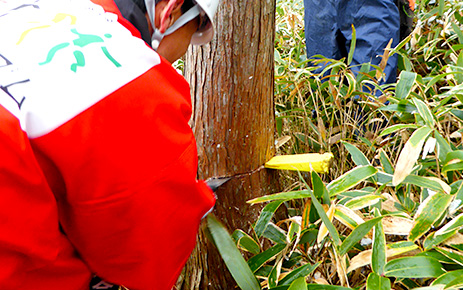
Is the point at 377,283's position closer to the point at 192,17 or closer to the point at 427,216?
the point at 427,216

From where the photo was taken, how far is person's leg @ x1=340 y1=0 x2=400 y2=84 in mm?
1852

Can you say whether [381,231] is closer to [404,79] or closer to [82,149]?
[82,149]

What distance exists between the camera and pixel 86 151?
0.54 meters

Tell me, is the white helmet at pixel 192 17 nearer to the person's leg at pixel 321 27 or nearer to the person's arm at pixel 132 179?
the person's arm at pixel 132 179

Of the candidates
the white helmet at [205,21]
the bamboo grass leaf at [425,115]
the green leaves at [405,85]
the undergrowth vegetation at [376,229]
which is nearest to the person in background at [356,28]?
the green leaves at [405,85]

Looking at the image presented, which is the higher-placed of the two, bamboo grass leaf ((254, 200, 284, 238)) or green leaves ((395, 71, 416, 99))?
green leaves ((395, 71, 416, 99))

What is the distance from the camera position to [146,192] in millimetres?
615

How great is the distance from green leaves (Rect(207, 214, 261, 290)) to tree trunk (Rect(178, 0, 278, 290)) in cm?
27

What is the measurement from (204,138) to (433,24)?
5.50 ft

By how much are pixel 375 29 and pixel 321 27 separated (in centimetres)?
30

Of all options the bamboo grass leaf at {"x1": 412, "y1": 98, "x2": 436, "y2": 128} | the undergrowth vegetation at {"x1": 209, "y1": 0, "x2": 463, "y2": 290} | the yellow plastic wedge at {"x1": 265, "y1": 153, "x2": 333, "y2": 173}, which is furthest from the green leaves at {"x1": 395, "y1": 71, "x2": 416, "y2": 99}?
the yellow plastic wedge at {"x1": 265, "y1": 153, "x2": 333, "y2": 173}

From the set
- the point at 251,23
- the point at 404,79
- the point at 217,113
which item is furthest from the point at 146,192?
the point at 404,79

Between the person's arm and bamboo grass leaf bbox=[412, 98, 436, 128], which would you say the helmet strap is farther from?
bamboo grass leaf bbox=[412, 98, 436, 128]

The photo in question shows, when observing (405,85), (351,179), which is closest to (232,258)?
(351,179)
